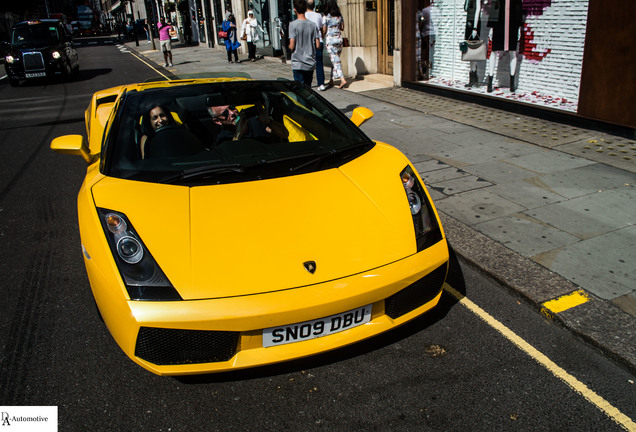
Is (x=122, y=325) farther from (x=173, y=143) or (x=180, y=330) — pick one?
(x=173, y=143)

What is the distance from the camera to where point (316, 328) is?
2.31m

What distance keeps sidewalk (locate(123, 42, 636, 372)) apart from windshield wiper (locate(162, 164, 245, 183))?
6.38 feet

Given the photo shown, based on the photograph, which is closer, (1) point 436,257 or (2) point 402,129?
(1) point 436,257

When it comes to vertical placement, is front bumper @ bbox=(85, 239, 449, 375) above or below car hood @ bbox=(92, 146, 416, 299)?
below

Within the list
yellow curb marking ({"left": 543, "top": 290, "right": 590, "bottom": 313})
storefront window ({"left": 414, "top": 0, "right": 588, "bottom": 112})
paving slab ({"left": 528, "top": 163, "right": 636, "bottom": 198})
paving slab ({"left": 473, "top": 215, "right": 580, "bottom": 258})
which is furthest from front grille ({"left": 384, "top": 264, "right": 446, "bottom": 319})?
storefront window ({"left": 414, "top": 0, "right": 588, "bottom": 112})

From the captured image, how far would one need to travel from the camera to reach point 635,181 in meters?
5.13

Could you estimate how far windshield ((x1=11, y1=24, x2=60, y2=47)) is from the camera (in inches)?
650

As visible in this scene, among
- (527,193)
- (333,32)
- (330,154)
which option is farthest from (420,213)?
(333,32)

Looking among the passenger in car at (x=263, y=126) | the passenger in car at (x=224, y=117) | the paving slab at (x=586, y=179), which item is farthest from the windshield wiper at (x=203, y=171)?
the paving slab at (x=586, y=179)

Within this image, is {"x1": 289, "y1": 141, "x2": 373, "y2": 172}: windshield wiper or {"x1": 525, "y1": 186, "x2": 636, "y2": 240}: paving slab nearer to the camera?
{"x1": 289, "y1": 141, "x2": 373, "y2": 172}: windshield wiper

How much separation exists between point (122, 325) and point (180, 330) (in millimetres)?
317

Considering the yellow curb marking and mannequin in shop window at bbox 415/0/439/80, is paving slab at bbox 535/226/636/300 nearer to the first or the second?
the yellow curb marking

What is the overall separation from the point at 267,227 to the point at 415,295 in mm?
847

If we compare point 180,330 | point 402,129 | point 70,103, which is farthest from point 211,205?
point 70,103
